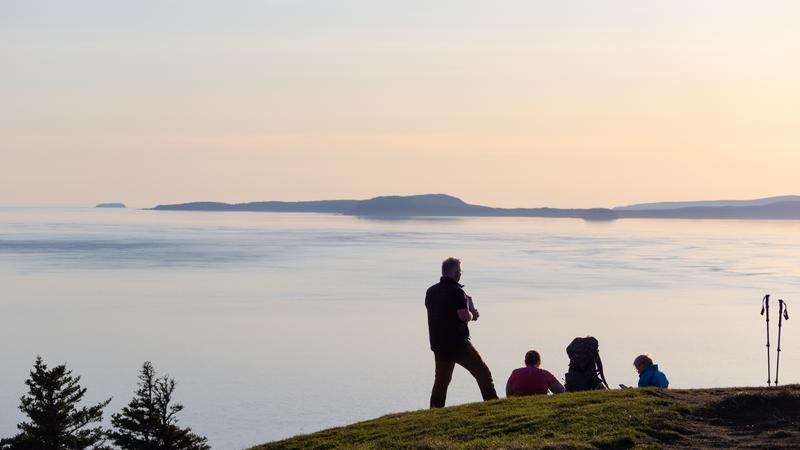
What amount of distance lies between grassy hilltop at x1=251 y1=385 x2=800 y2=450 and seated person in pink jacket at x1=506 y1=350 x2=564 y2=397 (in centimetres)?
61

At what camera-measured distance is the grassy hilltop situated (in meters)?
10.5

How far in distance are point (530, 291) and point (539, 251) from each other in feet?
149

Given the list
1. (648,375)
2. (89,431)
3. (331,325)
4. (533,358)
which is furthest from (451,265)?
(331,325)

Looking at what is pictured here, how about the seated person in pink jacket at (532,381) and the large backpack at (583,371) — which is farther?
the large backpack at (583,371)

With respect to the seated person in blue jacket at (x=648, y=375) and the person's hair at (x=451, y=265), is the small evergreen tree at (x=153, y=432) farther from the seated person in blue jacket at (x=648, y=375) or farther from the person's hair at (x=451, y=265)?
the seated person in blue jacket at (x=648, y=375)

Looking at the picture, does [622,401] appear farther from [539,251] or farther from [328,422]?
[539,251]

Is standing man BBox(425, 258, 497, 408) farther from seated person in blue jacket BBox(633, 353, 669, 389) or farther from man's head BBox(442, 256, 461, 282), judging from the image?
seated person in blue jacket BBox(633, 353, 669, 389)

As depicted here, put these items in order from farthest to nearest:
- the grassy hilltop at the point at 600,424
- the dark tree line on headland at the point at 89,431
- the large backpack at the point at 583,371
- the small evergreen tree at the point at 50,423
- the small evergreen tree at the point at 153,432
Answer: the small evergreen tree at the point at 50,423, the dark tree line on headland at the point at 89,431, the small evergreen tree at the point at 153,432, the large backpack at the point at 583,371, the grassy hilltop at the point at 600,424

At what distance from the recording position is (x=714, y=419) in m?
11.4

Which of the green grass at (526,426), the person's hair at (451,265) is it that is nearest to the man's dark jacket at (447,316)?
the person's hair at (451,265)

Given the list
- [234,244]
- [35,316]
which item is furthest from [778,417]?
[234,244]

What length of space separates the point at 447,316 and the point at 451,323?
0.36 ft

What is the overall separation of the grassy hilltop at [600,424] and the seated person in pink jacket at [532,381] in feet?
2.00

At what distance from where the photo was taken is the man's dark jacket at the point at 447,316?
12.8 meters
